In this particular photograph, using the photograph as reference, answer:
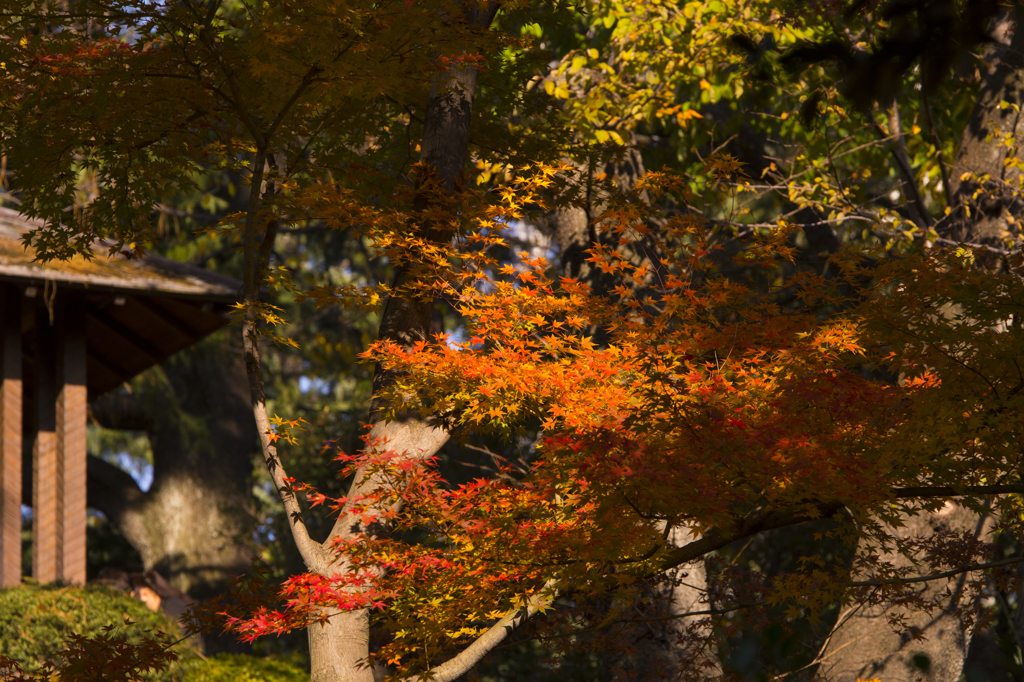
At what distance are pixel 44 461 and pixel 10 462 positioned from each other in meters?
0.33

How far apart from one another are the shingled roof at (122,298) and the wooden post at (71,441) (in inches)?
9.2

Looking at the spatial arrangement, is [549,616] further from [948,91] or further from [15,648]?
[948,91]

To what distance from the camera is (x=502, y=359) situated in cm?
508

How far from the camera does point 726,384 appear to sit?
4543 millimetres

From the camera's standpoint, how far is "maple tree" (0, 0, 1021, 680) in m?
4.29

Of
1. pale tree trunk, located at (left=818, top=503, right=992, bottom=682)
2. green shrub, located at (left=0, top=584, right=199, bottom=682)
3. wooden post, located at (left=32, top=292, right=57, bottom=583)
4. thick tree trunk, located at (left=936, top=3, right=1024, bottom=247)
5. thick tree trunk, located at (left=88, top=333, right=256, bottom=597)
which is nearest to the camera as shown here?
pale tree trunk, located at (left=818, top=503, right=992, bottom=682)

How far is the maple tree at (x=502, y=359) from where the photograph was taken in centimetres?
429

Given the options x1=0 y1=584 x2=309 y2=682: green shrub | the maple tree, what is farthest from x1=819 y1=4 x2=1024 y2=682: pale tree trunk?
x1=0 y1=584 x2=309 y2=682: green shrub

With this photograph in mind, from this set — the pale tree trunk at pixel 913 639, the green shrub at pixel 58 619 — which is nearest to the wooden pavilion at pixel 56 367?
the green shrub at pixel 58 619

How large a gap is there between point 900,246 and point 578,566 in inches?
215

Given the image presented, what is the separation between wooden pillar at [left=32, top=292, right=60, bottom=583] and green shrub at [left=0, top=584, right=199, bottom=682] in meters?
0.33

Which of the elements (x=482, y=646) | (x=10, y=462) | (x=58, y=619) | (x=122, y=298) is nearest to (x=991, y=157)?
(x=482, y=646)

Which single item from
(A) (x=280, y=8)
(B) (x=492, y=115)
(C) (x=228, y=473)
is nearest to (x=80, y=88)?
(A) (x=280, y=8)

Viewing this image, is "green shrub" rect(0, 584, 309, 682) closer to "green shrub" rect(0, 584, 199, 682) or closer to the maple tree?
"green shrub" rect(0, 584, 199, 682)
